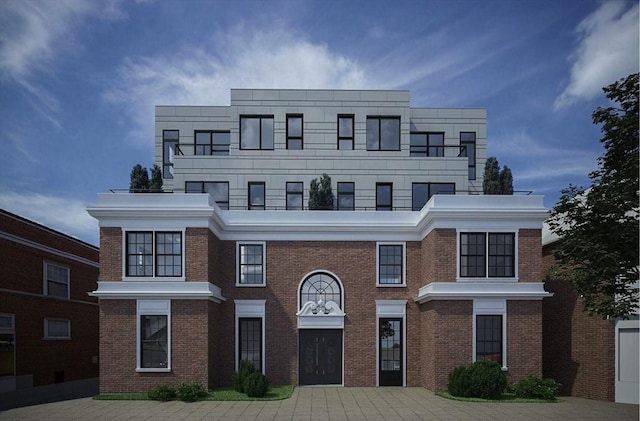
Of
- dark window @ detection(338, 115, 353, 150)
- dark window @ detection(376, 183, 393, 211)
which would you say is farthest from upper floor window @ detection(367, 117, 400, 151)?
dark window @ detection(376, 183, 393, 211)

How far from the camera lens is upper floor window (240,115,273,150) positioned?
92.2ft

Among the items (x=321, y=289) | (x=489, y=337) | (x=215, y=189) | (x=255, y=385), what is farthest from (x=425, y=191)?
(x=255, y=385)

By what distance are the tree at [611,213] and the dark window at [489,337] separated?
478 cm

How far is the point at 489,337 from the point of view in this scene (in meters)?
20.3

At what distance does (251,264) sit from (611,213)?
46.9 feet

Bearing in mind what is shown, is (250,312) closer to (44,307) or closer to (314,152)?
(314,152)

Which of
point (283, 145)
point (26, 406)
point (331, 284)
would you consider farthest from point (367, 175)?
point (26, 406)

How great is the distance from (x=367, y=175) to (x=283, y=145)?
16.0 ft

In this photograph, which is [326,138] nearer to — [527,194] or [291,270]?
[291,270]

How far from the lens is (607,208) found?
14.5 meters

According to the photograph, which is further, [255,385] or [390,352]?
[390,352]

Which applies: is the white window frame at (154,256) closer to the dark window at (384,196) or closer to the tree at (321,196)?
the tree at (321,196)

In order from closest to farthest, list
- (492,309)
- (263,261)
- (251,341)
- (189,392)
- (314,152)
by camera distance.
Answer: (189,392), (492,309), (251,341), (263,261), (314,152)

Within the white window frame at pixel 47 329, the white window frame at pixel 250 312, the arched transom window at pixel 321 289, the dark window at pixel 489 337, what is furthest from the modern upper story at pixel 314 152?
the white window frame at pixel 47 329
